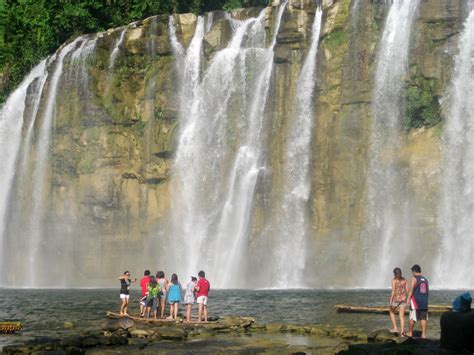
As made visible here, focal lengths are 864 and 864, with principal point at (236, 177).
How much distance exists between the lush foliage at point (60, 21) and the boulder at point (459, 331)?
61.6 meters

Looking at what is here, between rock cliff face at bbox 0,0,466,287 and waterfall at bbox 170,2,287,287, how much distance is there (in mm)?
751

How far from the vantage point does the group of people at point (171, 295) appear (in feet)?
93.9

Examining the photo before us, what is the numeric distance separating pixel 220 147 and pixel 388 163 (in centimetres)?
1252

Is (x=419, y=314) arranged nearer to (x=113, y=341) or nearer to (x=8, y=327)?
(x=113, y=341)


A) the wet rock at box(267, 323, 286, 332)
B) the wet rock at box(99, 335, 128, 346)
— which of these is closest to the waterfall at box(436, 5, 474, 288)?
the wet rock at box(267, 323, 286, 332)

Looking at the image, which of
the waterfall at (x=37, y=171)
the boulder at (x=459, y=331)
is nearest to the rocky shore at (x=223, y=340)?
the boulder at (x=459, y=331)

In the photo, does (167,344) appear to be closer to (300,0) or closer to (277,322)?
(277,322)

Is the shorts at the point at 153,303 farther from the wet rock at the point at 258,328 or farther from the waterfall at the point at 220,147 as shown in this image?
the waterfall at the point at 220,147

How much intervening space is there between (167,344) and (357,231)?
2959 centimetres

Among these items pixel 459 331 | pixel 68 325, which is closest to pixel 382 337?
pixel 459 331

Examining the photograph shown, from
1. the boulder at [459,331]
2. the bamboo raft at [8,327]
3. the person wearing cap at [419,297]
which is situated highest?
the person wearing cap at [419,297]

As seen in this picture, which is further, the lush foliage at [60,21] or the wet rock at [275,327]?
the lush foliage at [60,21]

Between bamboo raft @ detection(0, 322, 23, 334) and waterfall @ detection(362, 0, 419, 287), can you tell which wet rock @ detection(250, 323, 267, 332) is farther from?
waterfall @ detection(362, 0, 419, 287)

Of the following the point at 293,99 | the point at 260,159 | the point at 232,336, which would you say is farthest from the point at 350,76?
the point at 232,336
